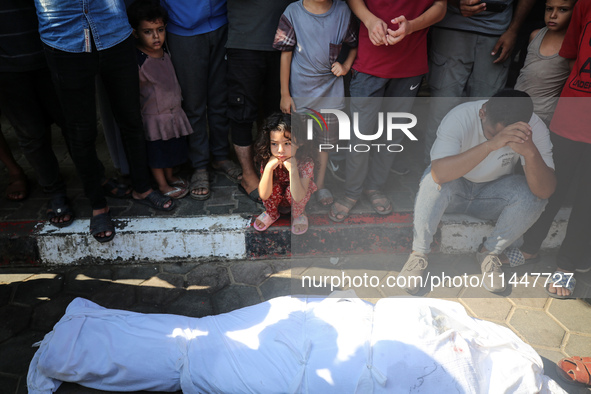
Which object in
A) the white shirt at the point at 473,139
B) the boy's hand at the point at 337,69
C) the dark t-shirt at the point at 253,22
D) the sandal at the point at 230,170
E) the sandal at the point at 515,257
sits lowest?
the sandal at the point at 515,257

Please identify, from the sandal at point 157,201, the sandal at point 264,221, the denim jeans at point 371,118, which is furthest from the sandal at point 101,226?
the denim jeans at point 371,118

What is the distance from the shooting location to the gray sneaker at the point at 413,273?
2.92 metres

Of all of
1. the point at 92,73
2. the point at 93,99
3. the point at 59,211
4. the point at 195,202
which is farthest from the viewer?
the point at 195,202

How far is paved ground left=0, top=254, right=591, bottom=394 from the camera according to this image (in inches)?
103

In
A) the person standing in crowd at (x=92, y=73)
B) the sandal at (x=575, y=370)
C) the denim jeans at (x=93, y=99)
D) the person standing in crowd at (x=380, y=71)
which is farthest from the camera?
the person standing in crowd at (x=380, y=71)

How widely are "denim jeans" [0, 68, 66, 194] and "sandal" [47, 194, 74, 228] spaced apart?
0.21 ft

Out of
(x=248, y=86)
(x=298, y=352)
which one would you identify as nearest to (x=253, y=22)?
(x=248, y=86)

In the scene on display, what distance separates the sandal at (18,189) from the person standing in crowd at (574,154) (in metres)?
3.75

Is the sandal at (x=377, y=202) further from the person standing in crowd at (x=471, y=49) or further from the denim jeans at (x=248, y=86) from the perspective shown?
the denim jeans at (x=248, y=86)

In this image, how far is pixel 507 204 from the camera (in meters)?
2.99

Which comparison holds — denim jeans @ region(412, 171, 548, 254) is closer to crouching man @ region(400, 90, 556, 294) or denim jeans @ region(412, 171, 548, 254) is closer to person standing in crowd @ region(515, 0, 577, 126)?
crouching man @ region(400, 90, 556, 294)

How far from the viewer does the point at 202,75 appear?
10.7 ft

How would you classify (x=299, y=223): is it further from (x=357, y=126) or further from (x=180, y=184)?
(x=180, y=184)

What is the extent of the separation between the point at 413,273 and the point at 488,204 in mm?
720
